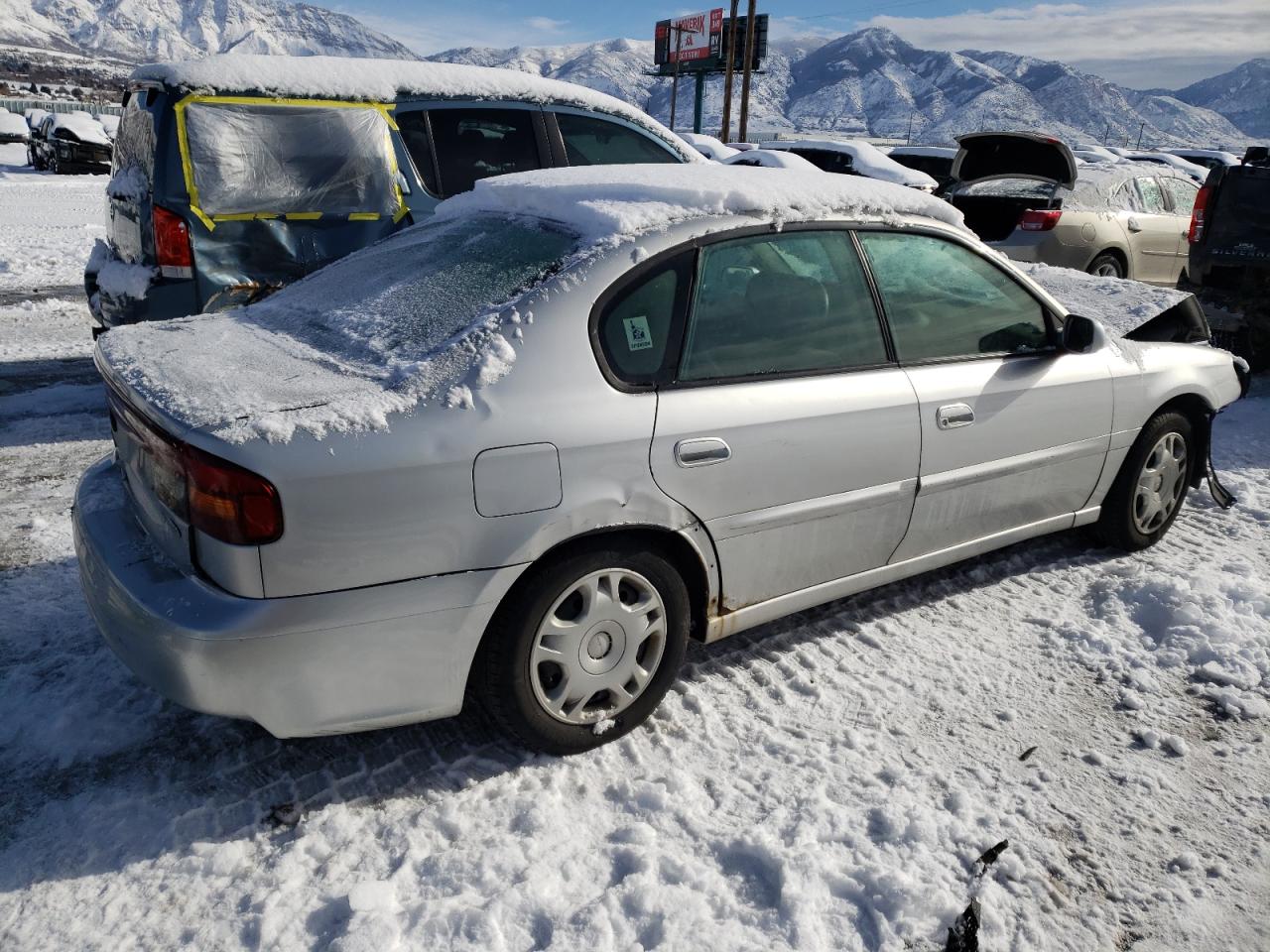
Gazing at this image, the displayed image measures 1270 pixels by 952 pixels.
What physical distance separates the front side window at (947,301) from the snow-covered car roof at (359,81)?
5.99 feet

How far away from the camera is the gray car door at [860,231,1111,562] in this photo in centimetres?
325

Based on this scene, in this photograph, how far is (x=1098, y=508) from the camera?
4.06 metres

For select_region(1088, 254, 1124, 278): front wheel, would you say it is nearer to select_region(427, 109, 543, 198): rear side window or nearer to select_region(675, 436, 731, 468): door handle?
select_region(427, 109, 543, 198): rear side window

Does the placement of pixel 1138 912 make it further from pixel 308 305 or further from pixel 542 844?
pixel 308 305

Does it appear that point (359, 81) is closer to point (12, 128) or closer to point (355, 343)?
point (355, 343)

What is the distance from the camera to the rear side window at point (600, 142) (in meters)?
6.30

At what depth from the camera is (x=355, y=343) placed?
107 inches

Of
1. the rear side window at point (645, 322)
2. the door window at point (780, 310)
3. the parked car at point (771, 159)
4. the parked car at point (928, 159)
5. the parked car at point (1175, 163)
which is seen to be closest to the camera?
the rear side window at point (645, 322)

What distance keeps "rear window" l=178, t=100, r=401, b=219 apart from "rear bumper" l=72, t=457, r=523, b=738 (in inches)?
126

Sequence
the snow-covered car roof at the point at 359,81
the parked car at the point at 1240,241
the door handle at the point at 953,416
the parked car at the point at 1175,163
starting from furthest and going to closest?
the parked car at the point at 1175,163
the parked car at the point at 1240,241
the snow-covered car roof at the point at 359,81
the door handle at the point at 953,416

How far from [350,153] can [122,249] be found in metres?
1.42

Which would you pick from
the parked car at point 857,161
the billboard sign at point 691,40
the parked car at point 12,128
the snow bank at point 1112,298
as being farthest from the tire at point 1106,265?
the billboard sign at point 691,40

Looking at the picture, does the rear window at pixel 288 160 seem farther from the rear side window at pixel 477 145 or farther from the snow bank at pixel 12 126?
the snow bank at pixel 12 126

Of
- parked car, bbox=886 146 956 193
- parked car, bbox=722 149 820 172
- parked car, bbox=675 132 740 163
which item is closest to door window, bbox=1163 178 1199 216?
parked car, bbox=722 149 820 172
